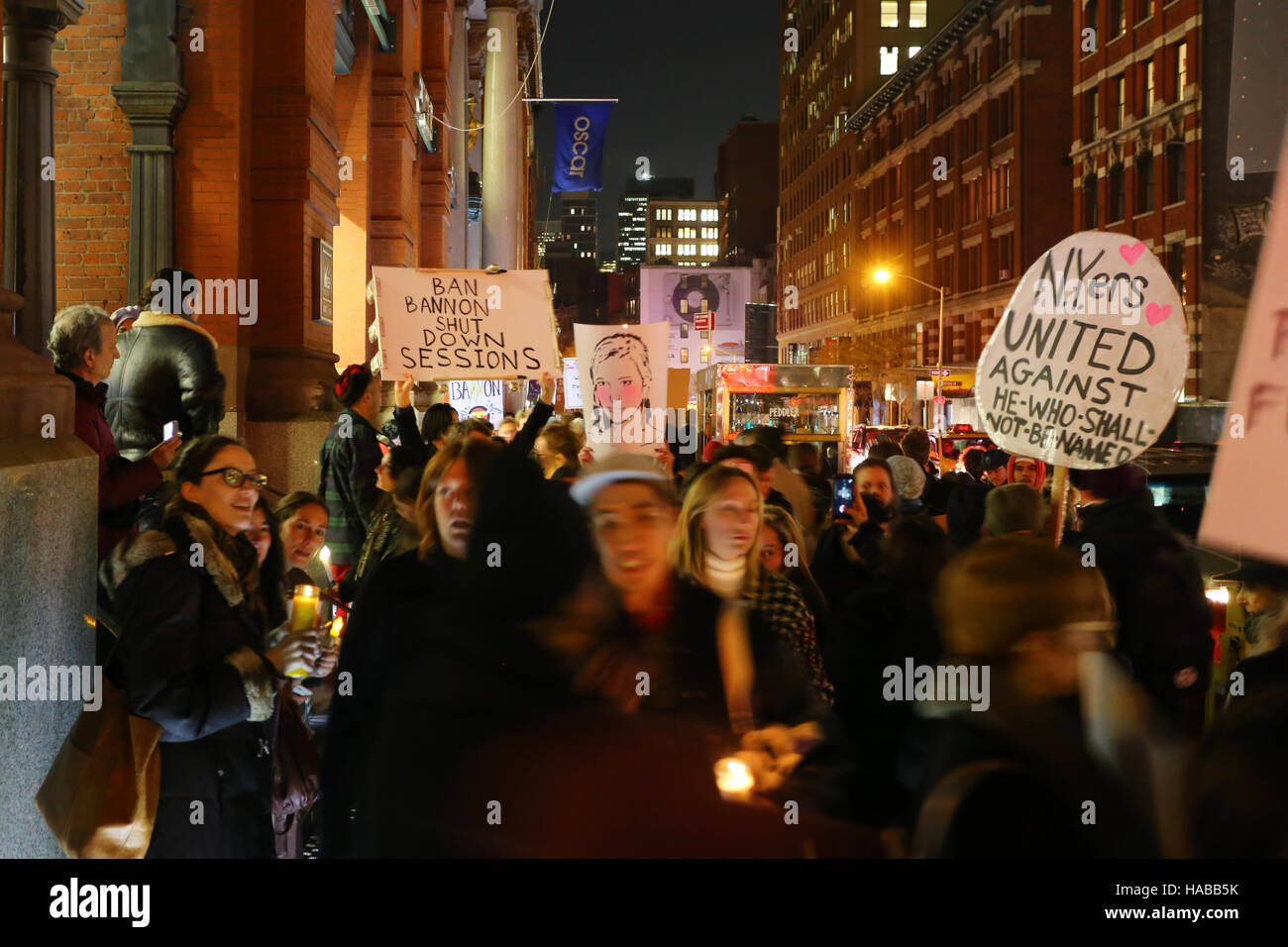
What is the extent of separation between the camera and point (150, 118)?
33.1 feet

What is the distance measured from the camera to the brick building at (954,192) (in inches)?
2333

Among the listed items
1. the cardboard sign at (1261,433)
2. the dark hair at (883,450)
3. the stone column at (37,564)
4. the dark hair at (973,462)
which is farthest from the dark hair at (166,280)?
the dark hair at (973,462)

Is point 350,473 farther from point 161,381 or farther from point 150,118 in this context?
point 150,118

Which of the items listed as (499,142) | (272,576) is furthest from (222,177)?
(499,142)

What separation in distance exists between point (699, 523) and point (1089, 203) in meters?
51.4

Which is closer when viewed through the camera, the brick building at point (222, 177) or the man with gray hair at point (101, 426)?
the man with gray hair at point (101, 426)

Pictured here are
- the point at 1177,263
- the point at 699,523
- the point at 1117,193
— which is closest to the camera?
the point at 699,523

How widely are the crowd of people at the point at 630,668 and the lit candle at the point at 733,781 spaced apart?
3 centimetres

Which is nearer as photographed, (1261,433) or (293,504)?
(1261,433)

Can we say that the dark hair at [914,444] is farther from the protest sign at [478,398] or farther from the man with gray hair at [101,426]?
the protest sign at [478,398]

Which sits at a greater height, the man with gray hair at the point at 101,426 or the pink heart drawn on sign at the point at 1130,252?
the pink heart drawn on sign at the point at 1130,252
